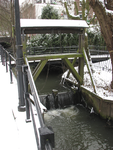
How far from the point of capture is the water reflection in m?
5.64

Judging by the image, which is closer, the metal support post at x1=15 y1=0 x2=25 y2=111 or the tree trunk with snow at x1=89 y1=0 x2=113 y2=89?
the metal support post at x1=15 y1=0 x2=25 y2=111

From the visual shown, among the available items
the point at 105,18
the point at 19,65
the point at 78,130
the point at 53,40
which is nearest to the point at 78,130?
the point at 78,130

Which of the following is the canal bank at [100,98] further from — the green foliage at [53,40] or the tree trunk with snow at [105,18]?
the green foliage at [53,40]

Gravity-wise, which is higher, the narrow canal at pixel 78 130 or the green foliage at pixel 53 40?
the green foliage at pixel 53 40

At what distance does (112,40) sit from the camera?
285 inches

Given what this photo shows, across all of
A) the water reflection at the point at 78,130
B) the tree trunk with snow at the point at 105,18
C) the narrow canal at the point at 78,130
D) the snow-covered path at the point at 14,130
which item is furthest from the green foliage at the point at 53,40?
the snow-covered path at the point at 14,130

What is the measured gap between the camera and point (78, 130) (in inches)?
257

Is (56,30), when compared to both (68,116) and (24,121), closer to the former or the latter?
(68,116)

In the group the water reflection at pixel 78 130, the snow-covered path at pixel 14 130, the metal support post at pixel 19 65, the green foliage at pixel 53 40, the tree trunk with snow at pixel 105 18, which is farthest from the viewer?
the green foliage at pixel 53 40

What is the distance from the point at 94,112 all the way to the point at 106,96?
1.09m

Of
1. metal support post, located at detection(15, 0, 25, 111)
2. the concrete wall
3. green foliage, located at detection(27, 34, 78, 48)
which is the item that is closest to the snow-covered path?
metal support post, located at detection(15, 0, 25, 111)

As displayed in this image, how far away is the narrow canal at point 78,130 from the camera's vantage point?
18.5 feet

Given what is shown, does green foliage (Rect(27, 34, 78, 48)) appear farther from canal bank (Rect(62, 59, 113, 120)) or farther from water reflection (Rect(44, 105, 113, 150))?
water reflection (Rect(44, 105, 113, 150))

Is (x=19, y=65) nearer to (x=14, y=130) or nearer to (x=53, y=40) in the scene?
(x=14, y=130)
